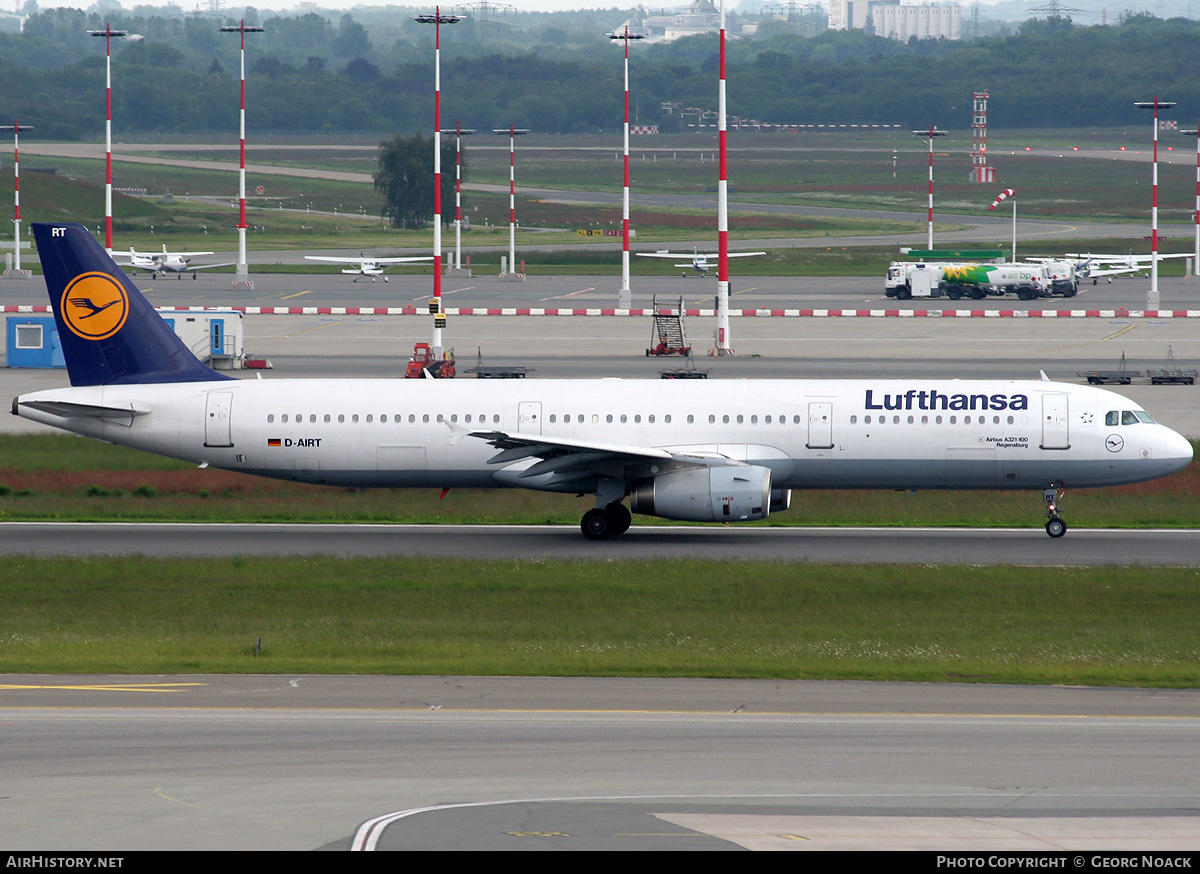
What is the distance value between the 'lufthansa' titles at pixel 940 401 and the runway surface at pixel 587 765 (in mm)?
13713

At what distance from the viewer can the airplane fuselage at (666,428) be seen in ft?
111

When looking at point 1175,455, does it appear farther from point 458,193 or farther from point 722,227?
point 458,193

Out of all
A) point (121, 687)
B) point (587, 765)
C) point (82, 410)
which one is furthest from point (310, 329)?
point (587, 765)

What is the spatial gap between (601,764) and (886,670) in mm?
6796

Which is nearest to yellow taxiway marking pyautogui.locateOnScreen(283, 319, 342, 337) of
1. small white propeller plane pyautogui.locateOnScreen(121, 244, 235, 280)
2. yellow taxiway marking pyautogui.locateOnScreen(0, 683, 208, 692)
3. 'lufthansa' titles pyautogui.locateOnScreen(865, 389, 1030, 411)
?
small white propeller plane pyautogui.locateOnScreen(121, 244, 235, 280)

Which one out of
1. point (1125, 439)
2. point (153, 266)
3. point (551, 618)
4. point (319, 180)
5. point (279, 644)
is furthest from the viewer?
point (319, 180)

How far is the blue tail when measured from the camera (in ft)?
116

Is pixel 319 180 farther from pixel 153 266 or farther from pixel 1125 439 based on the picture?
pixel 1125 439

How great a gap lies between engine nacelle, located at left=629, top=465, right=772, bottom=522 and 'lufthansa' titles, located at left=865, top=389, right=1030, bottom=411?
3.65 meters

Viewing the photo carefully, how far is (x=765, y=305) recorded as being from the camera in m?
91.6

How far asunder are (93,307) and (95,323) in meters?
0.41

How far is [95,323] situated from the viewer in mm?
35188
